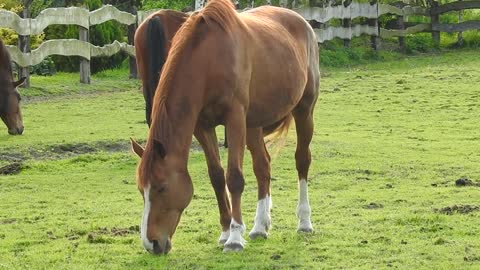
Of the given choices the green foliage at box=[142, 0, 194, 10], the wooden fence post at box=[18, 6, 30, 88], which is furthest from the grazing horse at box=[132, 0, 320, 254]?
the green foliage at box=[142, 0, 194, 10]

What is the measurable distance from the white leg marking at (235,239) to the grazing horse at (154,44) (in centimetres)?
238

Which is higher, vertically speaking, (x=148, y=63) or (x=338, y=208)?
(x=148, y=63)

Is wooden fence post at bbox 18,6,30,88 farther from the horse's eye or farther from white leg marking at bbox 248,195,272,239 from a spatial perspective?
the horse's eye

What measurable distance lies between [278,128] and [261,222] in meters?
1.24

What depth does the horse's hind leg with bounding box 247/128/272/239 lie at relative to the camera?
727 centimetres

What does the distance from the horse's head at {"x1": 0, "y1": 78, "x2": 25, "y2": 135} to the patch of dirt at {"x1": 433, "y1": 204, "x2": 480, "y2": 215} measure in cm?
726

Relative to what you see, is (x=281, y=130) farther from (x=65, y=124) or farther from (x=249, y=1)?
(x=249, y=1)

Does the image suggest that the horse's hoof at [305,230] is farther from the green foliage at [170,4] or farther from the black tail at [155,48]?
the green foliage at [170,4]

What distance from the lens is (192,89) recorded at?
6469 mm

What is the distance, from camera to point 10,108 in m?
14.0

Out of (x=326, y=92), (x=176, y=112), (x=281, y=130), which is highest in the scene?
(x=176, y=112)

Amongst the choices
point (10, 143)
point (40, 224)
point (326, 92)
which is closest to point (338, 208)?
point (40, 224)

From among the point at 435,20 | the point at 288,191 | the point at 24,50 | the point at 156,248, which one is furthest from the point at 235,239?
the point at 435,20

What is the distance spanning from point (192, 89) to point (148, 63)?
2560 mm
